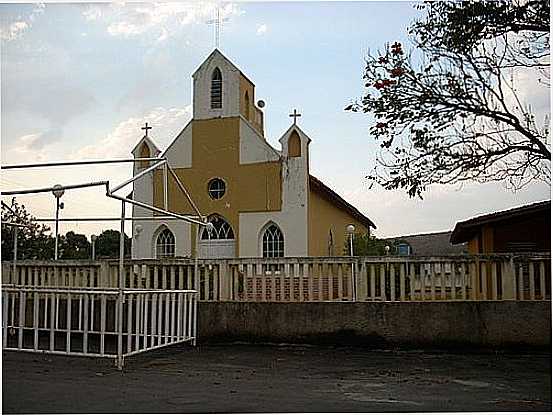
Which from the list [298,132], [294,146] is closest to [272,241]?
[294,146]

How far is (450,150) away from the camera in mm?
7793

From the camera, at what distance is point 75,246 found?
18406 mm

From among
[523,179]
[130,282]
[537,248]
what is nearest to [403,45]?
[523,179]

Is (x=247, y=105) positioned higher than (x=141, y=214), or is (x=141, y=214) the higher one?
(x=247, y=105)

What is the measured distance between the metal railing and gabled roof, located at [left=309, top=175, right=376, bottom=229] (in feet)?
26.8

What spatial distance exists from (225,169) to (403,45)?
1010cm

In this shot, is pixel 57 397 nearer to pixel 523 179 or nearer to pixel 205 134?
pixel 523 179

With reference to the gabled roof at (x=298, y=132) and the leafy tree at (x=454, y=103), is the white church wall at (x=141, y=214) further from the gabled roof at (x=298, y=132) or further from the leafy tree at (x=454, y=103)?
the leafy tree at (x=454, y=103)

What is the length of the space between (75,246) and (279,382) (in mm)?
13111

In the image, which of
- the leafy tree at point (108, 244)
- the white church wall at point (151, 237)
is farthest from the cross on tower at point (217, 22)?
the leafy tree at point (108, 244)

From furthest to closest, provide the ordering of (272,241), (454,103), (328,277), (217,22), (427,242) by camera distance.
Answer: (427,242)
(272,241)
(217,22)
(328,277)
(454,103)

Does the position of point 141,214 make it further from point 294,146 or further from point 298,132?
point 298,132

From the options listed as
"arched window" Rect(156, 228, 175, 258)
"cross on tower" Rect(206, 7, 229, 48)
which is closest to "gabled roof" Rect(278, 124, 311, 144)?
"cross on tower" Rect(206, 7, 229, 48)

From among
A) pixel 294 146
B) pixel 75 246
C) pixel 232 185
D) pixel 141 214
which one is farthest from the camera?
pixel 75 246
